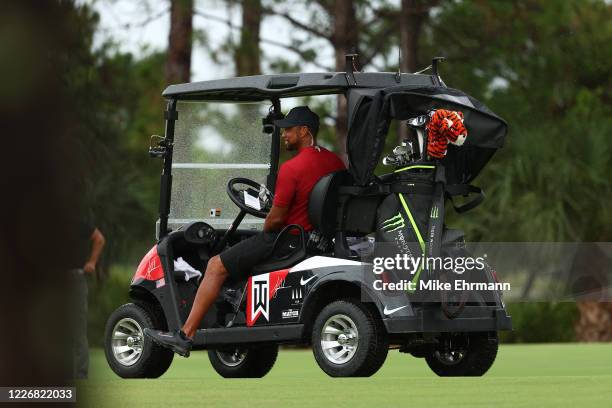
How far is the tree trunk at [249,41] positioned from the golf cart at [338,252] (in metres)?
11.1

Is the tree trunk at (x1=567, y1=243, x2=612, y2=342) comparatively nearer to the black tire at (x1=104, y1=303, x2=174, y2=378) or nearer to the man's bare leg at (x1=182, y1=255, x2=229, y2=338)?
Answer: the black tire at (x1=104, y1=303, x2=174, y2=378)

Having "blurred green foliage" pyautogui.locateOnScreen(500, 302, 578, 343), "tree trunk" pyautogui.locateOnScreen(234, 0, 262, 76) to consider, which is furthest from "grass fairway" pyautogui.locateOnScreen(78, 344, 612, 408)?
"tree trunk" pyautogui.locateOnScreen(234, 0, 262, 76)

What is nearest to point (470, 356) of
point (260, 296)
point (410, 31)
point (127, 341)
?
point (260, 296)

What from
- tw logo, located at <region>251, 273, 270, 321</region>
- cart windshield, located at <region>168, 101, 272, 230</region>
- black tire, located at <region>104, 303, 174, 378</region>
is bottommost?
black tire, located at <region>104, 303, 174, 378</region>

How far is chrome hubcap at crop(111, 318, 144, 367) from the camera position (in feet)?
29.0

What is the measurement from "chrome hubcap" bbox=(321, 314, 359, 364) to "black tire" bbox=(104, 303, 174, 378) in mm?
1516

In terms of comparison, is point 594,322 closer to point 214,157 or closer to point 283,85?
point 214,157

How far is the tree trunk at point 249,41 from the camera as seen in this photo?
20.4m

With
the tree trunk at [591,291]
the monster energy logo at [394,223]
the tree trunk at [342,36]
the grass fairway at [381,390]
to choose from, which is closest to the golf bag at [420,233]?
the monster energy logo at [394,223]

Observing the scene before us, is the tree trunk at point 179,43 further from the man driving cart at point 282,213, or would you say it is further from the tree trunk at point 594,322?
the man driving cart at point 282,213

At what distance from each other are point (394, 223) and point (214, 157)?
7.37 feet

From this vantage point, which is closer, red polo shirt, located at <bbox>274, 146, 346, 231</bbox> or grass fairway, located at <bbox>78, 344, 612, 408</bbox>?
grass fairway, located at <bbox>78, 344, 612, 408</bbox>

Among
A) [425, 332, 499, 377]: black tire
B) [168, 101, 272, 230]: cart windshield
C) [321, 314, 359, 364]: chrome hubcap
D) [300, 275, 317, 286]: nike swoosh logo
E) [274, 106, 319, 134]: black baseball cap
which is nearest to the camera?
[321, 314, 359, 364]: chrome hubcap

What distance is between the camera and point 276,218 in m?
7.93
